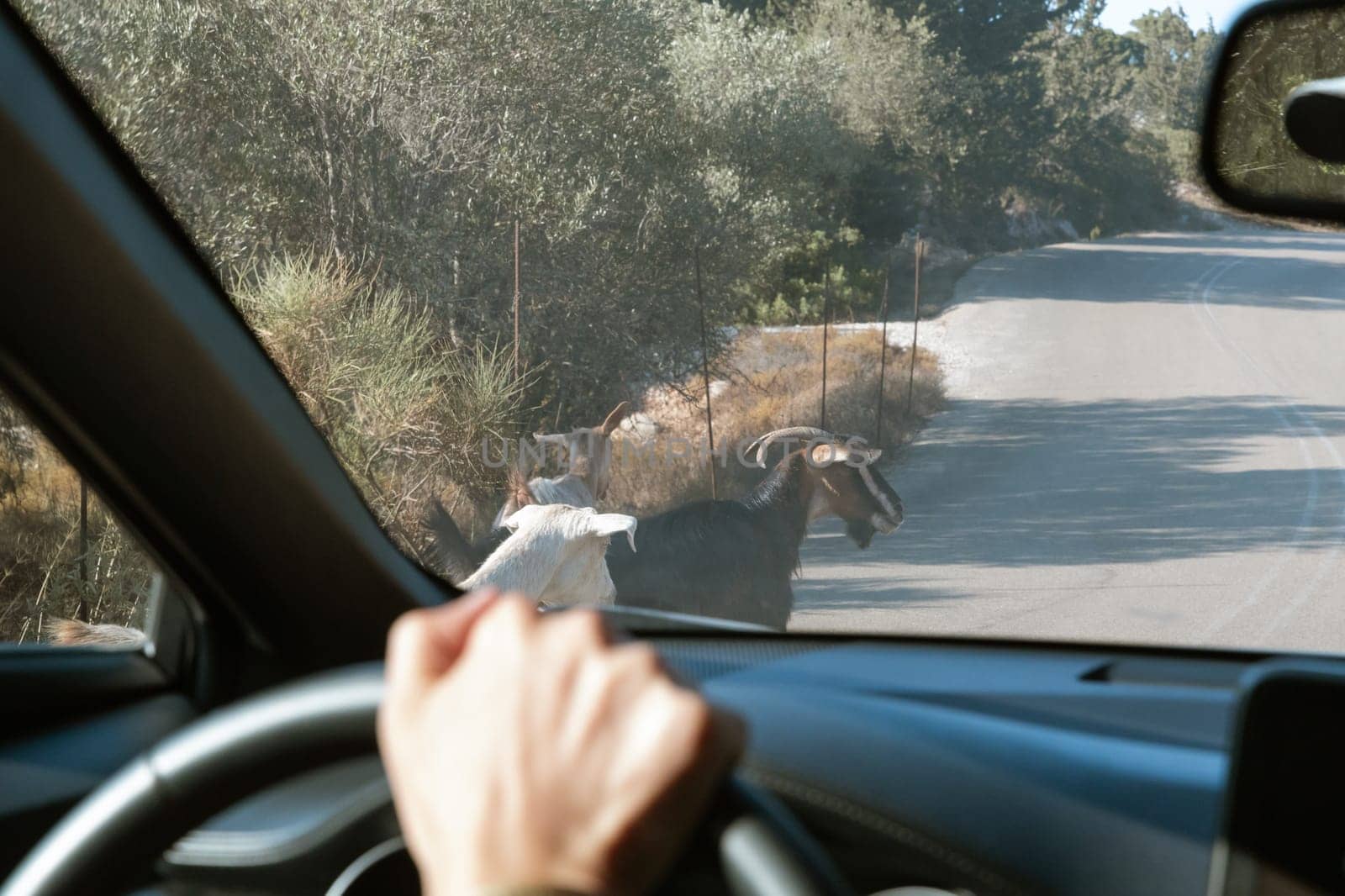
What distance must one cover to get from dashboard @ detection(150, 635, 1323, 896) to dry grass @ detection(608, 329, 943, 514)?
3.30 ft

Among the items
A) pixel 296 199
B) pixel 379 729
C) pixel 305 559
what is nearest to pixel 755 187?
pixel 296 199

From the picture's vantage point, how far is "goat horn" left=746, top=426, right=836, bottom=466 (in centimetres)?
345

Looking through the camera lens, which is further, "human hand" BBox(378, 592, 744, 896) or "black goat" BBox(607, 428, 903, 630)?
"black goat" BBox(607, 428, 903, 630)

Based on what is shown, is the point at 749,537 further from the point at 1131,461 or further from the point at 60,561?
the point at 60,561

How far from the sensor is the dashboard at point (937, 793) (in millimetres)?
1879

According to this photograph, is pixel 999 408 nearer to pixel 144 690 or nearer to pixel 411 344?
pixel 411 344

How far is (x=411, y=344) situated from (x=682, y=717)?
244 cm

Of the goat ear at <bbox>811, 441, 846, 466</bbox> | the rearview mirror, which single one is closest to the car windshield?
the goat ear at <bbox>811, 441, 846, 466</bbox>

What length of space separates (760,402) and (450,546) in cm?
85

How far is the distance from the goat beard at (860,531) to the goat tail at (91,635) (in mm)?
1755

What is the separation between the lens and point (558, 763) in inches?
37.1

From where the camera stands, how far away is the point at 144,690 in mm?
2781

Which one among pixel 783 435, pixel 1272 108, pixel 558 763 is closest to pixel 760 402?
pixel 783 435

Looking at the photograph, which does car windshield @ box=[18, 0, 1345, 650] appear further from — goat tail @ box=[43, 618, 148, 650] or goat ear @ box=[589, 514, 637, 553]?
goat tail @ box=[43, 618, 148, 650]
